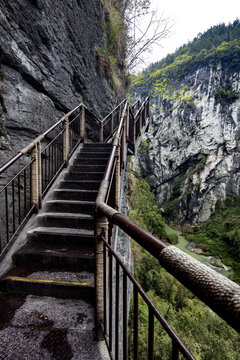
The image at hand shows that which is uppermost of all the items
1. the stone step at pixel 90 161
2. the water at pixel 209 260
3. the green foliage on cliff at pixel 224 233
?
the stone step at pixel 90 161

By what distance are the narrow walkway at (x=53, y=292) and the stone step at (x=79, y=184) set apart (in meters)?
0.45

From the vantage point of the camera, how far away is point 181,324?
625cm

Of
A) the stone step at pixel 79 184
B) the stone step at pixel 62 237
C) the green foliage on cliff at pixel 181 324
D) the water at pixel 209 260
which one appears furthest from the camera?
the water at pixel 209 260

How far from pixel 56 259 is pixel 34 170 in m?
1.47

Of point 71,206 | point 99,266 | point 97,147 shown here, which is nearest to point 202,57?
point 97,147

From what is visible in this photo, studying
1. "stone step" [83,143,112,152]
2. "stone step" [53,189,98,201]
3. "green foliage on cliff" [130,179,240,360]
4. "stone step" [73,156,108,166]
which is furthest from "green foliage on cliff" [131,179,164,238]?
"stone step" [53,189,98,201]

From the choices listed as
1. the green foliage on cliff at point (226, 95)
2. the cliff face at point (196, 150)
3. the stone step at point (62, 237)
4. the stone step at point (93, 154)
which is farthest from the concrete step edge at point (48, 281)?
the green foliage on cliff at point (226, 95)

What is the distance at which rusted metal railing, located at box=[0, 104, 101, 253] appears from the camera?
2465 millimetres

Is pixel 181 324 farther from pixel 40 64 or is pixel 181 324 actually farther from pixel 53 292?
pixel 40 64

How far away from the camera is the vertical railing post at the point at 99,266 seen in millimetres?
1277

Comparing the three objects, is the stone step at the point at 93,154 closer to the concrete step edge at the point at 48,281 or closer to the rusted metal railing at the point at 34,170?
the rusted metal railing at the point at 34,170

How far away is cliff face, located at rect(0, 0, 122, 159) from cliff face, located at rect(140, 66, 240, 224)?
→ 14.8m

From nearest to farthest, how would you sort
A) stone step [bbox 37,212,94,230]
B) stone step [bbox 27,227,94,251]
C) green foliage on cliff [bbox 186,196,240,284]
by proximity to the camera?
stone step [bbox 27,227,94,251]
stone step [bbox 37,212,94,230]
green foliage on cliff [bbox 186,196,240,284]

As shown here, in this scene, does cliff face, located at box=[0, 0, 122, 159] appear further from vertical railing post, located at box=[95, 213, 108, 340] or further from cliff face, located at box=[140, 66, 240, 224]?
cliff face, located at box=[140, 66, 240, 224]
